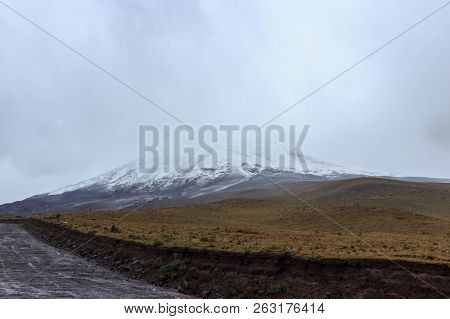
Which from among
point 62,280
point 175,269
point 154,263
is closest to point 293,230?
point 154,263

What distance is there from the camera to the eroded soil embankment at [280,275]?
16.4 metres

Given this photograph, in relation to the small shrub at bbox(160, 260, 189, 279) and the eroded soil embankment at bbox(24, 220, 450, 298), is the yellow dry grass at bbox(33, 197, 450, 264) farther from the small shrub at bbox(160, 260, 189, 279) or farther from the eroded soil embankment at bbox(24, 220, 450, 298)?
the small shrub at bbox(160, 260, 189, 279)

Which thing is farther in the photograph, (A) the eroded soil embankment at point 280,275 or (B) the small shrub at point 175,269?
(B) the small shrub at point 175,269

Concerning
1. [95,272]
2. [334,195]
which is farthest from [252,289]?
[334,195]

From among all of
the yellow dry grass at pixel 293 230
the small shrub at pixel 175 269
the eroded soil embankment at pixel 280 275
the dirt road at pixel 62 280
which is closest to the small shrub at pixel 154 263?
the eroded soil embankment at pixel 280 275

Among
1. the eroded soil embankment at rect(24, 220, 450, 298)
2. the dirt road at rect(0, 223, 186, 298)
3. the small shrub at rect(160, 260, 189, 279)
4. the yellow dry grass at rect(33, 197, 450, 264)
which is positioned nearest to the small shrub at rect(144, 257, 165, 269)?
the eroded soil embankment at rect(24, 220, 450, 298)

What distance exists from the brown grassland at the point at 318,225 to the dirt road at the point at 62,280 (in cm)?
469

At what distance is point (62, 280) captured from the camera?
810 inches

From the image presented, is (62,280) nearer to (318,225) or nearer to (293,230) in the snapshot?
(293,230)

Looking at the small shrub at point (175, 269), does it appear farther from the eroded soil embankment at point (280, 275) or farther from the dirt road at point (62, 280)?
the dirt road at point (62, 280)

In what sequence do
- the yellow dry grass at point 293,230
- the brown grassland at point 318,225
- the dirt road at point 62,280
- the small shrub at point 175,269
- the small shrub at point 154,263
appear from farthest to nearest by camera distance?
1. the yellow dry grass at point 293,230
2. the brown grassland at point 318,225
3. the small shrub at point 154,263
4. the small shrub at point 175,269
5. the dirt road at point 62,280

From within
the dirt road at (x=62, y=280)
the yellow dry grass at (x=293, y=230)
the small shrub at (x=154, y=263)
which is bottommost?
the dirt road at (x=62, y=280)

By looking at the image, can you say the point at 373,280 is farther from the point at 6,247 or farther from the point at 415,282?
the point at 6,247

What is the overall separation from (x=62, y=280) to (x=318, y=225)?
3519 cm
